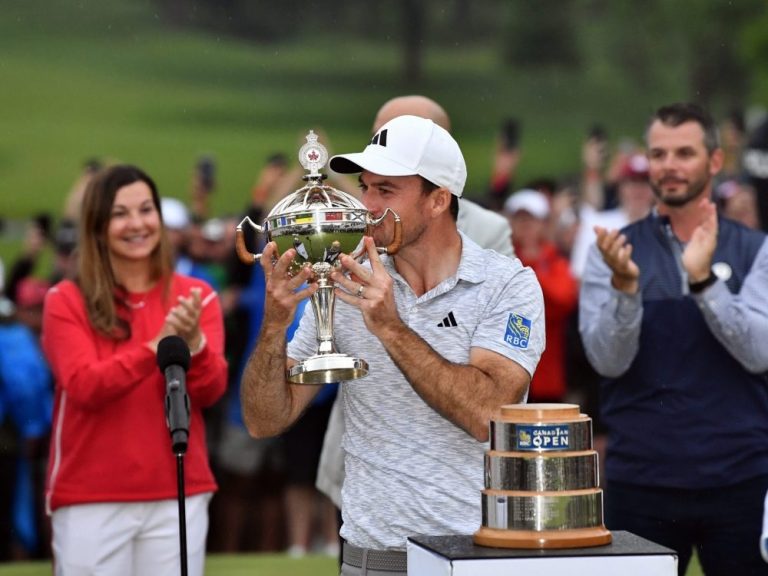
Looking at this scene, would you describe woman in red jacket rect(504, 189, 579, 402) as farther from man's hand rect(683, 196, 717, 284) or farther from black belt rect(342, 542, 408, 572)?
black belt rect(342, 542, 408, 572)

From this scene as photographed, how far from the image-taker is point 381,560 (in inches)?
176

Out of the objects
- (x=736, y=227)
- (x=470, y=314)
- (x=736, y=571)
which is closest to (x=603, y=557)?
(x=470, y=314)

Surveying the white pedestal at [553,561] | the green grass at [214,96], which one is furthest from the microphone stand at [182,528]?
the green grass at [214,96]

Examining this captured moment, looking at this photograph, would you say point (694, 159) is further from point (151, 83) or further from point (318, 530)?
point (151, 83)

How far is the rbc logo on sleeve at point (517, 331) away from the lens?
4.45 meters

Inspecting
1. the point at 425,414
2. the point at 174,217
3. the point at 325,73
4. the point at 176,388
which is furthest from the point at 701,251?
the point at 325,73

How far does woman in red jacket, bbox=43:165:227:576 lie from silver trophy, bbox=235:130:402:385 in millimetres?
1352

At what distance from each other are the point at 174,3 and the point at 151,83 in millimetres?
1701

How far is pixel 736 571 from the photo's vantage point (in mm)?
5965

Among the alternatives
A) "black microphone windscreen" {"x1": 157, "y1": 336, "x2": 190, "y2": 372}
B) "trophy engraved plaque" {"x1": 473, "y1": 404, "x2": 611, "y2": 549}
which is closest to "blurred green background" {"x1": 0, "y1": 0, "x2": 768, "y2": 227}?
"black microphone windscreen" {"x1": 157, "y1": 336, "x2": 190, "y2": 372}

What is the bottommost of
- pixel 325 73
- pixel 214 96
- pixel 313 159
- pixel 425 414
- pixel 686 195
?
pixel 425 414

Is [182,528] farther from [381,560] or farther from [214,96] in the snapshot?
[214,96]

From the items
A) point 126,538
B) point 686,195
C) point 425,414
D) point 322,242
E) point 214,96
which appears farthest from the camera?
point 214,96

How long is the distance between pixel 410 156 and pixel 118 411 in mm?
1930
